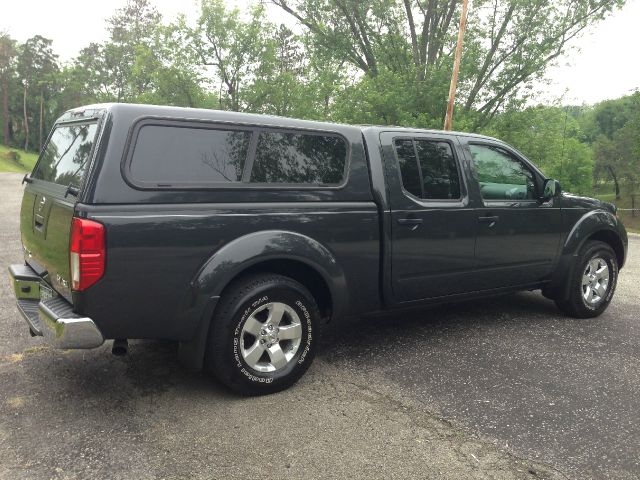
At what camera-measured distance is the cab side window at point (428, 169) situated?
13.6 ft

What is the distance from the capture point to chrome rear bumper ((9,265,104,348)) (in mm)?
2834

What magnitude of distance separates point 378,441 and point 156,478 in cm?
115

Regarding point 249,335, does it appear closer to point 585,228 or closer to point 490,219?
point 490,219

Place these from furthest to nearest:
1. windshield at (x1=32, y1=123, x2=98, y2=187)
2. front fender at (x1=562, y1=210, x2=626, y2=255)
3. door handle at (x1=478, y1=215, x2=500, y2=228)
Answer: front fender at (x1=562, y1=210, x2=626, y2=255) → door handle at (x1=478, y1=215, x2=500, y2=228) → windshield at (x1=32, y1=123, x2=98, y2=187)

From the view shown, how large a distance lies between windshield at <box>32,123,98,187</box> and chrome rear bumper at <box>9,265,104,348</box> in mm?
709

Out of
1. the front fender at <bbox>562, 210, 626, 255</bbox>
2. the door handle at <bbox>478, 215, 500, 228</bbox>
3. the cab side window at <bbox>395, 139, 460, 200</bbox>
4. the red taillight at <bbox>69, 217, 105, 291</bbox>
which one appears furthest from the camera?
the front fender at <bbox>562, 210, 626, 255</bbox>

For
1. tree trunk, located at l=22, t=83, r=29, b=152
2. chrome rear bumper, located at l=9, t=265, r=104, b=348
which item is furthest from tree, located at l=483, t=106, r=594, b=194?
tree trunk, located at l=22, t=83, r=29, b=152

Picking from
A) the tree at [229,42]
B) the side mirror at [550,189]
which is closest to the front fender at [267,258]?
the side mirror at [550,189]

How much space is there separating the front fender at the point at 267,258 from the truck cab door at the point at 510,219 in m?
1.51

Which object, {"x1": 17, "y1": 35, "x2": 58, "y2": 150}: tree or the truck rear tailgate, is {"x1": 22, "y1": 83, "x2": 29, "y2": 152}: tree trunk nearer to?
{"x1": 17, "y1": 35, "x2": 58, "y2": 150}: tree

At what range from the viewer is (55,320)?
9.51 feet

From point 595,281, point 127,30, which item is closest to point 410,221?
point 595,281

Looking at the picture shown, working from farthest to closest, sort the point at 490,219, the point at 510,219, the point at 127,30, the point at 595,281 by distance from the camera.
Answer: the point at 127,30 → the point at 595,281 → the point at 510,219 → the point at 490,219

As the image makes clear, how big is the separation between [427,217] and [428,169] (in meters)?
0.42
